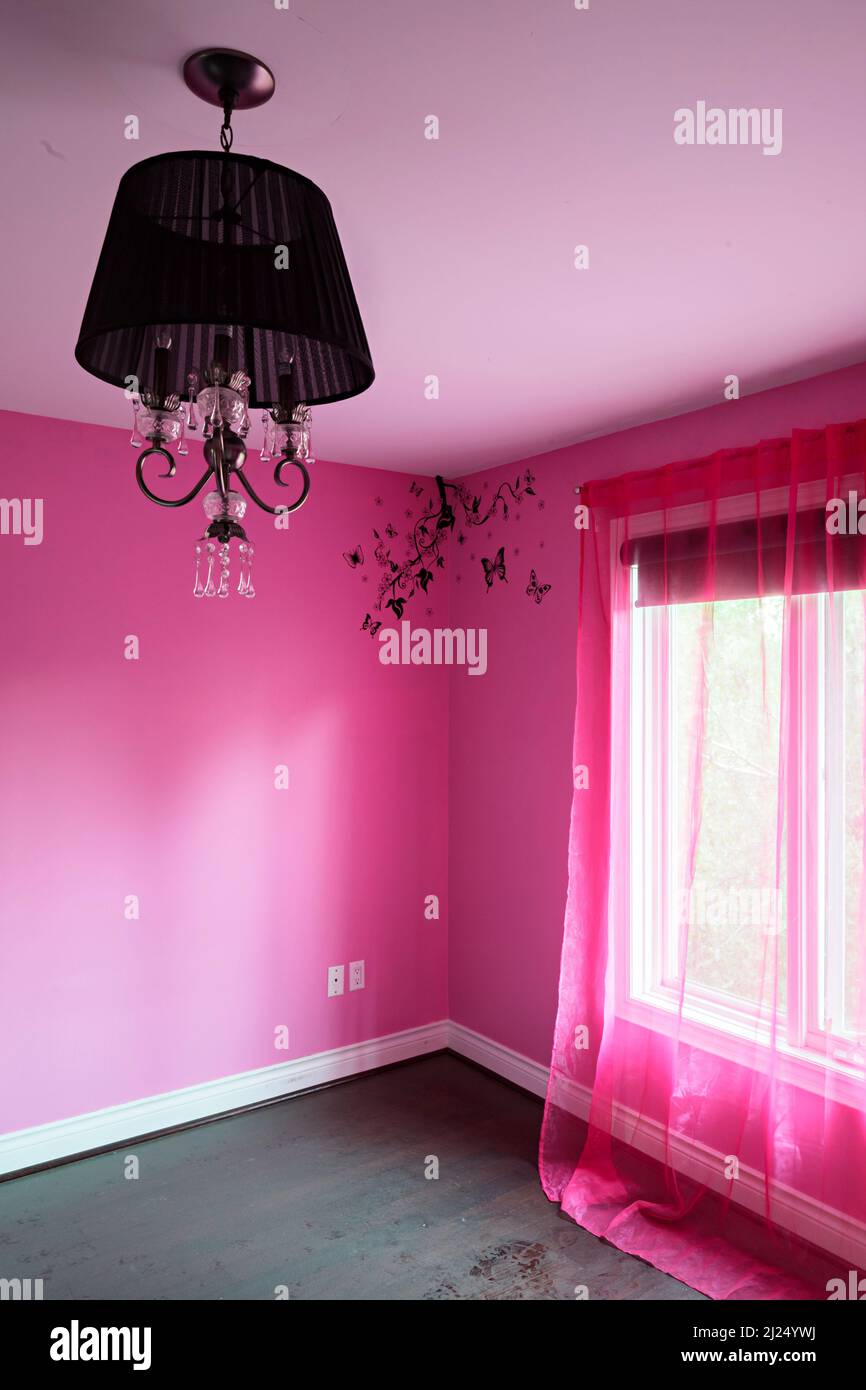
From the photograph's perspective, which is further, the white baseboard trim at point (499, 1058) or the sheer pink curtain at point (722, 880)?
the white baseboard trim at point (499, 1058)

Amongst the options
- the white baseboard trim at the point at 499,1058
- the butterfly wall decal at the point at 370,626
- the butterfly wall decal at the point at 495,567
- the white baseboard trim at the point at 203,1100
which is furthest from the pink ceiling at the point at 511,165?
the white baseboard trim at the point at 499,1058

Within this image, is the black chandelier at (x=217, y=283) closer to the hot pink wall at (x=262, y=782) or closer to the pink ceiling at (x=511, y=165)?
the pink ceiling at (x=511, y=165)

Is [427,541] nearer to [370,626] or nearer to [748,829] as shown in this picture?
[370,626]

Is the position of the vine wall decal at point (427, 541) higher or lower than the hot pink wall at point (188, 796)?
higher

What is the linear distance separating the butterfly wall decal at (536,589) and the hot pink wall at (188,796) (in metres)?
0.57

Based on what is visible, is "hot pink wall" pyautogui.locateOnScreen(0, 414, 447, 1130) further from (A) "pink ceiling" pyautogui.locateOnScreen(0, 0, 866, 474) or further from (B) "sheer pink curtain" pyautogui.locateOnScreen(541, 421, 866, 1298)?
(B) "sheer pink curtain" pyautogui.locateOnScreen(541, 421, 866, 1298)

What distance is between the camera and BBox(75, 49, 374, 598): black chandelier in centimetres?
121

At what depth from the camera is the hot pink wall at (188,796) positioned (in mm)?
3066

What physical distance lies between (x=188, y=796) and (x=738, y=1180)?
7.38 ft

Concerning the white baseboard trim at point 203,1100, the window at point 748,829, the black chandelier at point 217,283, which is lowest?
the white baseboard trim at point 203,1100

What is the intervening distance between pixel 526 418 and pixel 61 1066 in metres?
2.75

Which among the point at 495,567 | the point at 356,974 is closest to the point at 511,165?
the point at 495,567

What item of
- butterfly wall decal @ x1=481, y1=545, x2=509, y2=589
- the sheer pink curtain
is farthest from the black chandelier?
butterfly wall decal @ x1=481, y1=545, x2=509, y2=589
